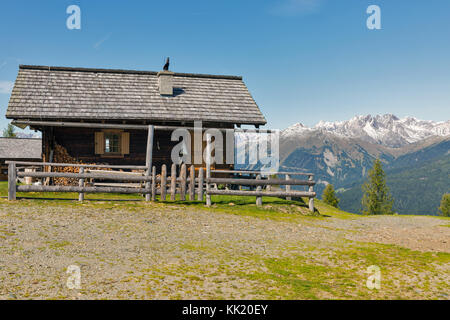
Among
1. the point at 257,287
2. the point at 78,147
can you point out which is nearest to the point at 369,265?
the point at 257,287

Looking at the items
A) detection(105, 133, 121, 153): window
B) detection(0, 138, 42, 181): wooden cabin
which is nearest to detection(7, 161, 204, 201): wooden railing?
detection(105, 133, 121, 153): window

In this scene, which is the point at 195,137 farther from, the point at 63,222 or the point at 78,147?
the point at 63,222

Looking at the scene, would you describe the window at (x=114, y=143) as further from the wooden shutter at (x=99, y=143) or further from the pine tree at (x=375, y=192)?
the pine tree at (x=375, y=192)

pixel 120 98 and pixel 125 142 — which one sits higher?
pixel 120 98

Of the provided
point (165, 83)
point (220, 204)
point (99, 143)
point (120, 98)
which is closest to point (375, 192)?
point (165, 83)

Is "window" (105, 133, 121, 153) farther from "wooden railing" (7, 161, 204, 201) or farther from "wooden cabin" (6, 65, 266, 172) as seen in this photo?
"wooden railing" (7, 161, 204, 201)

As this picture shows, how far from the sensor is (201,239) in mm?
9172

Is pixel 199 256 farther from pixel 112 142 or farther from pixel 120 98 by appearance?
pixel 120 98

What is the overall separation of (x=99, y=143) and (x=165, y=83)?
18.0 feet

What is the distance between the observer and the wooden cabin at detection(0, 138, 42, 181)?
1624 inches

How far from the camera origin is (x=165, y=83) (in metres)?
22.3

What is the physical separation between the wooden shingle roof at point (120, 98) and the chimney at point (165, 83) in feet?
1.17

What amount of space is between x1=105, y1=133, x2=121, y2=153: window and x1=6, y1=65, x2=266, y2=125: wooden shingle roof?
153cm
